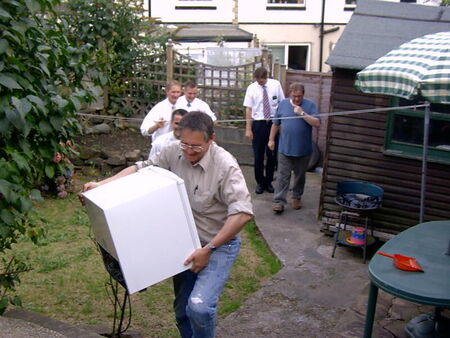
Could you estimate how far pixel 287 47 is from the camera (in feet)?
59.5

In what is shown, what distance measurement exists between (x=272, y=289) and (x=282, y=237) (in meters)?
1.46

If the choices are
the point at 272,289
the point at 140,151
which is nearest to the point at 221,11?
the point at 140,151

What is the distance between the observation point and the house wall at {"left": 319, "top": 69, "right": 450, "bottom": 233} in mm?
6328

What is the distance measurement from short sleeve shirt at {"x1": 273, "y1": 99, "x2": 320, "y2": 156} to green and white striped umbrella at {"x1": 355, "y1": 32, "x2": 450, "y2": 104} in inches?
91.8

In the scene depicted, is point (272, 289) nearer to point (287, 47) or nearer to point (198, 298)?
point (198, 298)

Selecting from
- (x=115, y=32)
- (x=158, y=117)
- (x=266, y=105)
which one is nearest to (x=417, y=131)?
(x=266, y=105)

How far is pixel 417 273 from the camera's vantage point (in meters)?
3.71

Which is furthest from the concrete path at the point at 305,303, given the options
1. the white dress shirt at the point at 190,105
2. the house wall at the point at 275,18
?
the house wall at the point at 275,18

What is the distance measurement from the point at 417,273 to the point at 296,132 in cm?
399

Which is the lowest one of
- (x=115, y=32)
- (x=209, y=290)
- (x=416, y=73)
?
(x=209, y=290)

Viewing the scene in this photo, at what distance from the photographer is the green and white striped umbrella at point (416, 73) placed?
14.4ft

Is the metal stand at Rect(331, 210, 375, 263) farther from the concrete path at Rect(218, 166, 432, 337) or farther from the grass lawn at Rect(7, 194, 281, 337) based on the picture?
the grass lawn at Rect(7, 194, 281, 337)

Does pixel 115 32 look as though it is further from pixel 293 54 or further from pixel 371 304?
pixel 371 304

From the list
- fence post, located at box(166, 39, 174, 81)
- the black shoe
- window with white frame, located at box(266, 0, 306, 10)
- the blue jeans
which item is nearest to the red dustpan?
the blue jeans
